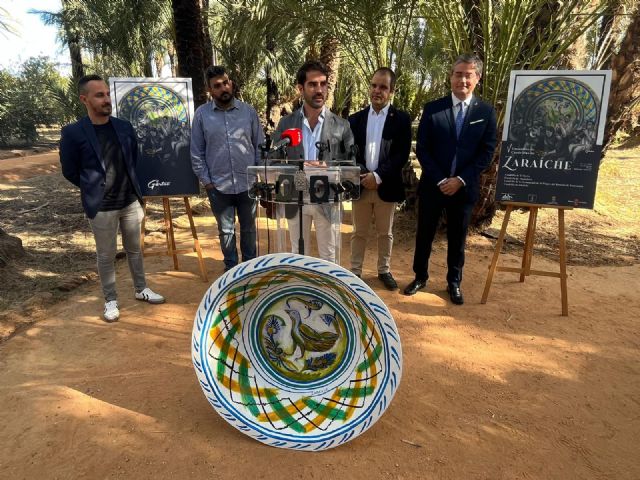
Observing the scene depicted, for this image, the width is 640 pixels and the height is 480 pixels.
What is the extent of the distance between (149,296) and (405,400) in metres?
2.42

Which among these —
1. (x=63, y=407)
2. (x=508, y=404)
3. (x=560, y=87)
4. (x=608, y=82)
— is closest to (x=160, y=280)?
(x=63, y=407)

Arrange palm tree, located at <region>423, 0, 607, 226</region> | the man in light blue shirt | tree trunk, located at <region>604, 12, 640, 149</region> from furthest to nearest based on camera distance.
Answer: tree trunk, located at <region>604, 12, 640, 149</region>
palm tree, located at <region>423, 0, 607, 226</region>
the man in light blue shirt

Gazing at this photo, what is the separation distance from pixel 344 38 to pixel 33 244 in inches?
183

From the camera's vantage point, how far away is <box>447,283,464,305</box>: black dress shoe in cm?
379

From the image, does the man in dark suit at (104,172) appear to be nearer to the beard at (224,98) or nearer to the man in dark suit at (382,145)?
the beard at (224,98)

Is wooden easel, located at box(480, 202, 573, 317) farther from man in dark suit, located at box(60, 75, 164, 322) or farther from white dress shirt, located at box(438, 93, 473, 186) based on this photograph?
man in dark suit, located at box(60, 75, 164, 322)

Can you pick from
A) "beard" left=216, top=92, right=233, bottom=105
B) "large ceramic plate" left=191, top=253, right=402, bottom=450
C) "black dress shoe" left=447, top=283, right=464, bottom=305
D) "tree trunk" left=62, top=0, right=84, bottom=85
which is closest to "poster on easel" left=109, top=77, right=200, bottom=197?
"beard" left=216, top=92, right=233, bottom=105

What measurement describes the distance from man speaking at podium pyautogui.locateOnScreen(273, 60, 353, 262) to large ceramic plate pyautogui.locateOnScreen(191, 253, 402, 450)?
0.94 meters

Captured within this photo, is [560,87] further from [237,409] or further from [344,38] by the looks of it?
[237,409]

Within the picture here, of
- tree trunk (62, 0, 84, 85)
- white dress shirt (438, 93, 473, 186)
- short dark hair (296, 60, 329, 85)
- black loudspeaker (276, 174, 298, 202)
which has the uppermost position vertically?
tree trunk (62, 0, 84, 85)

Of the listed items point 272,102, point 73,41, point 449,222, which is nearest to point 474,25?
point 449,222

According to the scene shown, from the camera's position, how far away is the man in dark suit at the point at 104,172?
3.06 meters

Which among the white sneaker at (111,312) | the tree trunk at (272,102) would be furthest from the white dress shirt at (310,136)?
the tree trunk at (272,102)

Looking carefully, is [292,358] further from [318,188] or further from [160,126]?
[160,126]
